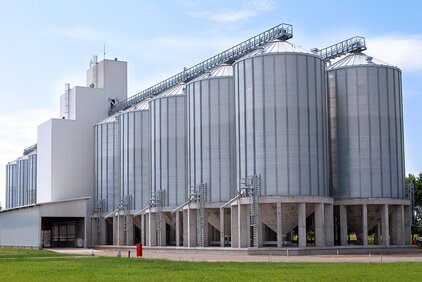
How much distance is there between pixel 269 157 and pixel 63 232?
198 ft

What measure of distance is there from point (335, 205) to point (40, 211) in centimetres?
4548

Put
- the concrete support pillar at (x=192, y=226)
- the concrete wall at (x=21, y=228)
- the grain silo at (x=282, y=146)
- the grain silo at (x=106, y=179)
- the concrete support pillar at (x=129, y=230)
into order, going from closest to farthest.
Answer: the grain silo at (x=282, y=146), the concrete support pillar at (x=192, y=226), the concrete support pillar at (x=129, y=230), the concrete wall at (x=21, y=228), the grain silo at (x=106, y=179)

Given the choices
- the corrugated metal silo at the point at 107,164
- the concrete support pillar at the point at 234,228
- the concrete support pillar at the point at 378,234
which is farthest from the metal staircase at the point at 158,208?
the concrete support pillar at the point at 378,234

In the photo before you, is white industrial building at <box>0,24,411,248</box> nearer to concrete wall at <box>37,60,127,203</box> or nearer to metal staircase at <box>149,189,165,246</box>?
metal staircase at <box>149,189,165,246</box>

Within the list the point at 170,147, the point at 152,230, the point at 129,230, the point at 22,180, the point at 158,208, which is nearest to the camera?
the point at 158,208

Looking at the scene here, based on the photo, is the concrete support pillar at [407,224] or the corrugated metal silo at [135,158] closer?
the concrete support pillar at [407,224]

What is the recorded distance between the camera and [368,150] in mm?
81312

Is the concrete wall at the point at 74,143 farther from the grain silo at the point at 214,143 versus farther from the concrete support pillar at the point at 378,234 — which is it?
the concrete support pillar at the point at 378,234

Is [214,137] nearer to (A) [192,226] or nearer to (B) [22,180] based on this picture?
(A) [192,226]

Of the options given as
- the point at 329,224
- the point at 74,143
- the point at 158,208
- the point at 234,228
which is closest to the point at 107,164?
the point at 74,143

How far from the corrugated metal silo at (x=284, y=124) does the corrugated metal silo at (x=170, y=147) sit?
16.0 meters

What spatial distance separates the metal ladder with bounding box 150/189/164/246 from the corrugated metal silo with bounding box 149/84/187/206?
A: 2.09ft

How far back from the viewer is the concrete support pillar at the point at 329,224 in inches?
3012

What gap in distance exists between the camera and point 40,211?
104750 mm
